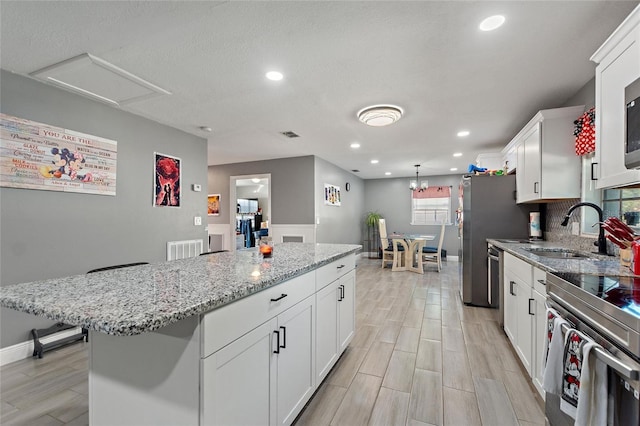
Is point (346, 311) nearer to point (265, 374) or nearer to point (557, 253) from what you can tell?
point (265, 374)

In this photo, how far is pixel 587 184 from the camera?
245 centimetres

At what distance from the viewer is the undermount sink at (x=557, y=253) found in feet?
6.93

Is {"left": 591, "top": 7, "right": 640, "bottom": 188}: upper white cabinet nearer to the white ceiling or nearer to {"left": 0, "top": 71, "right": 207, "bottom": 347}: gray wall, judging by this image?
the white ceiling

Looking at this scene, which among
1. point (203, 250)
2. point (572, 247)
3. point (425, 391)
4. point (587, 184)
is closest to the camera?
point (425, 391)

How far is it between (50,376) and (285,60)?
3023mm

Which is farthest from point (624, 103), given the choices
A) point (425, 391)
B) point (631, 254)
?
point (425, 391)

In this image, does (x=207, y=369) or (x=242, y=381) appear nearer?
(x=207, y=369)

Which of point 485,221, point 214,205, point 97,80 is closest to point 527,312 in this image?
point 485,221

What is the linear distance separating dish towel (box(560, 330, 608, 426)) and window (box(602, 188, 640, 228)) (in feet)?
4.95

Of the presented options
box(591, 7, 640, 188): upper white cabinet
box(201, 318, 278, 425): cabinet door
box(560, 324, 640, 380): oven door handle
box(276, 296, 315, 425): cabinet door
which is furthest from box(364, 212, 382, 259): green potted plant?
box(560, 324, 640, 380): oven door handle

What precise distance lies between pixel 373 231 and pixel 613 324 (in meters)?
7.61

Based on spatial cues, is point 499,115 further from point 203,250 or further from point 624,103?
point 203,250

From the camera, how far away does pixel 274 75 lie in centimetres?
236

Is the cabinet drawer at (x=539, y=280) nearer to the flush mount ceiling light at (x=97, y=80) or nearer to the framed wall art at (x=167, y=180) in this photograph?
the flush mount ceiling light at (x=97, y=80)
